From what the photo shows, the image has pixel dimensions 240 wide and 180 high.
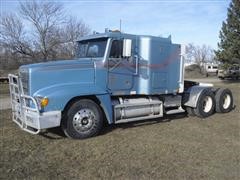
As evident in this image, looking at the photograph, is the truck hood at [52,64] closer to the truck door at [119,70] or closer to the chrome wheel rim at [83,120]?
the truck door at [119,70]

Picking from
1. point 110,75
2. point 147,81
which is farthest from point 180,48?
point 110,75

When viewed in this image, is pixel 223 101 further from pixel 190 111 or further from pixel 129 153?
pixel 129 153

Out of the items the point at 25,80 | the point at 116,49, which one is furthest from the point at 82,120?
the point at 116,49

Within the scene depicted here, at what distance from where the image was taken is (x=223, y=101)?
11859 millimetres

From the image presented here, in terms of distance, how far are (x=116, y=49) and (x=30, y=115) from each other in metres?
2.93

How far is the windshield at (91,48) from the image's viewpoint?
28.2ft

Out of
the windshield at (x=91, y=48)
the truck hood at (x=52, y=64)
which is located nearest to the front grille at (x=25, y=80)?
the truck hood at (x=52, y=64)

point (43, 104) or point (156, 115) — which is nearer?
point (43, 104)

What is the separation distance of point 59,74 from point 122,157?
2619mm

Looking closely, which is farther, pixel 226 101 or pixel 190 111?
pixel 226 101

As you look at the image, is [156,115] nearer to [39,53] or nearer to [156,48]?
[156,48]

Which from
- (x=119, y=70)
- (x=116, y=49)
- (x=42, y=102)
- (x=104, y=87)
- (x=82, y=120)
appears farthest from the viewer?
(x=119, y=70)

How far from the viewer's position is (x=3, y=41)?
33.8 m

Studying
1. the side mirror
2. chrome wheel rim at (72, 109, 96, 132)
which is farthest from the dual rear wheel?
chrome wheel rim at (72, 109, 96, 132)
